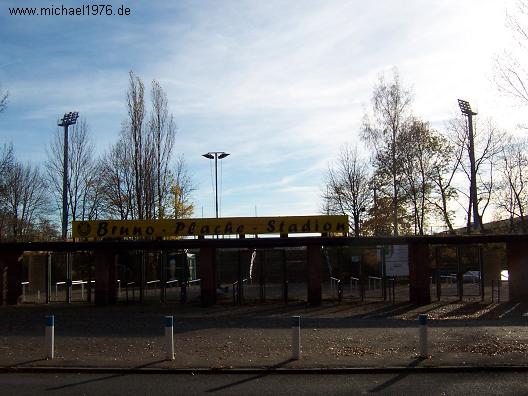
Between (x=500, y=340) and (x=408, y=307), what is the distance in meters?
9.33

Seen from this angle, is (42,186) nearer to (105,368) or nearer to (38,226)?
(38,226)

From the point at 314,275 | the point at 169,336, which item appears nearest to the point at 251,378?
the point at 169,336

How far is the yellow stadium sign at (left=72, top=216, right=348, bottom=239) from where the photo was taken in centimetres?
2570

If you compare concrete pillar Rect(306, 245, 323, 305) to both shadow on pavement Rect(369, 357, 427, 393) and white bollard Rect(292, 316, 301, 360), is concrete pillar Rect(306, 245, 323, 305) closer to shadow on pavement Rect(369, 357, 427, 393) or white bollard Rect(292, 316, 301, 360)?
white bollard Rect(292, 316, 301, 360)

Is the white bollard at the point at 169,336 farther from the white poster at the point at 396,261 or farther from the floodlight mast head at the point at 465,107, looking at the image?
the floodlight mast head at the point at 465,107

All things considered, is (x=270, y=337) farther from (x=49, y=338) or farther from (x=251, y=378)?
(x=49, y=338)

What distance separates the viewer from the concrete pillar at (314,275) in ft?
83.2

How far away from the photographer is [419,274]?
2508 cm

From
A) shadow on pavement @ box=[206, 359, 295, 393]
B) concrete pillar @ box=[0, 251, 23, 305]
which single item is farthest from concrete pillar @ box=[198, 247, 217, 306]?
shadow on pavement @ box=[206, 359, 295, 393]

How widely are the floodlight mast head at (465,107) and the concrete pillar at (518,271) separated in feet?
74.1

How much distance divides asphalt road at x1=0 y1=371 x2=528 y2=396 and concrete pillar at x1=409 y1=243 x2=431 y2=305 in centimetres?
1467

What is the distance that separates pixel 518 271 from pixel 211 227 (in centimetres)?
1270

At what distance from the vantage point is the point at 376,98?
4125 centimetres

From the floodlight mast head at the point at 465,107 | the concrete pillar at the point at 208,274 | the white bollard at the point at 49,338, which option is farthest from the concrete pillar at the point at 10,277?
the floodlight mast head at the point at 465,107
